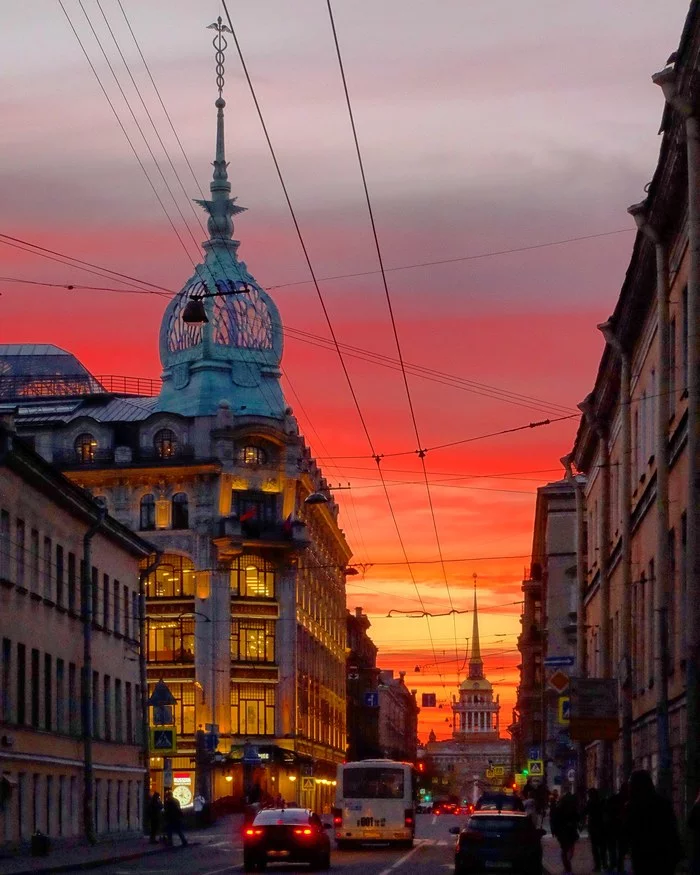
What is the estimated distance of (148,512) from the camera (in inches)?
3937

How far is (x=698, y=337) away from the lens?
83.8 ft

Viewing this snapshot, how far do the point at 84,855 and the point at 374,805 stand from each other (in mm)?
12824

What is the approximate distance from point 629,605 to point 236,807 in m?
54.4

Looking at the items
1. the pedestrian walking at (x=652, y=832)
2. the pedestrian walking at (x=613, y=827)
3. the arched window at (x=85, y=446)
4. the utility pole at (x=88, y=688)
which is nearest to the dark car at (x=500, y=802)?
the utility pole at (x=88, y=688)

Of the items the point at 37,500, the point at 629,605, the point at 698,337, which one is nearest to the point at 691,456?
the point at 698,337

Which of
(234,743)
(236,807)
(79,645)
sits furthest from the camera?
(234,743)

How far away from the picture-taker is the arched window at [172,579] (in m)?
97.3

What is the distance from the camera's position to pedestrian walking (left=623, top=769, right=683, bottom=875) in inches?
688

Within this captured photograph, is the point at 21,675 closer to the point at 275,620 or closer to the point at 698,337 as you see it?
the point at 698,337

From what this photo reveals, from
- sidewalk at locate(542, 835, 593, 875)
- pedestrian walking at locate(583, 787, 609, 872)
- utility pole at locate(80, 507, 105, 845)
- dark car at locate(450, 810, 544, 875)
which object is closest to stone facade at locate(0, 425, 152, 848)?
utility pole at locate(80, 507, 105, 845)

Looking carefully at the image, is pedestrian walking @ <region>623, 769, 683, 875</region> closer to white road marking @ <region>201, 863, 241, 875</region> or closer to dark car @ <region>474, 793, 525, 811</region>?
white road marking @ <region>201, 863, 241, 875</region>

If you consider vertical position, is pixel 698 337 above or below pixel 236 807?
above

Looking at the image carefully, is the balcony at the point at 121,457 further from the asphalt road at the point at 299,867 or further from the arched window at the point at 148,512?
the asphalt road at the point at 299,867

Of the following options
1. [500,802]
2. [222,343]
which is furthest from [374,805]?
[222,343]
